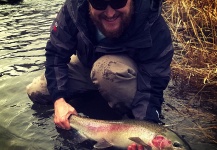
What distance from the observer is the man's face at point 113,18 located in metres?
3.03

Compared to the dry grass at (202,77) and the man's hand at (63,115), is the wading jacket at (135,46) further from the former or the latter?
the dry grass at (202,77)

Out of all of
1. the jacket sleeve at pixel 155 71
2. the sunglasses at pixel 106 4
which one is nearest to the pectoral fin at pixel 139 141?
the jacket sleeve at pixel 155 71

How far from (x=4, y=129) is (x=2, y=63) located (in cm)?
218

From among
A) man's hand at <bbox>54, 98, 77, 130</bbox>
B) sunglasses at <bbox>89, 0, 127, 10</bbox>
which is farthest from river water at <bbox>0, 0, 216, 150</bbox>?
sunglasses at <bbox>89, 0, 127, 10</bbox>

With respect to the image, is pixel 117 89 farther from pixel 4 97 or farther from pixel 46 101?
pixel 4 97

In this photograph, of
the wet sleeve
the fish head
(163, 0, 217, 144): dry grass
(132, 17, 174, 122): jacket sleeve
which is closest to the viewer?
the fish head

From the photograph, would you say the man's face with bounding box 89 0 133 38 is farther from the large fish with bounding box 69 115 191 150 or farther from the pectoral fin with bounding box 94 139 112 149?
the pectoral fin with bounding box 94 139 112 149

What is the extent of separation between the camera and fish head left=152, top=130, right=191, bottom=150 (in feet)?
7.88

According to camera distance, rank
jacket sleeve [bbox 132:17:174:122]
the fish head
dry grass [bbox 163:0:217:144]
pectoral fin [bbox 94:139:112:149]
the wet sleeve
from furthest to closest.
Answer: dry grass [bbox 163:0:217:144]
jacket sleeve [bbox 132:17:174:122]
the wet sleeve
pectoral fin [bbox 94:139:112:149]
the fish head

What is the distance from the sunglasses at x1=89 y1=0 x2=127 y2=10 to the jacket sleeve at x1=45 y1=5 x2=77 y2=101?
426 mm

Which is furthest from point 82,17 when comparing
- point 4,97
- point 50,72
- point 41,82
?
point 4,97

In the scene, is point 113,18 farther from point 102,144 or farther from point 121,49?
point 102,144

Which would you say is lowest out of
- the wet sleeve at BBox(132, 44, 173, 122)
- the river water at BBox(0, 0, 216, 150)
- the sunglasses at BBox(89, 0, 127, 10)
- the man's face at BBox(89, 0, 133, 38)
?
the river water at BBox(0, 0, 216, 150)

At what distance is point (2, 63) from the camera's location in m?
5.23
